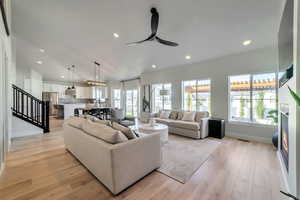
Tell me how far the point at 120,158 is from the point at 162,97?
17.0 ft

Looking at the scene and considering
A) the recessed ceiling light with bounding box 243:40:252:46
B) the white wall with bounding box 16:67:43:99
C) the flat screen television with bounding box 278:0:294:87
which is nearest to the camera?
the flat screen television with bounding box 278:0:294:87

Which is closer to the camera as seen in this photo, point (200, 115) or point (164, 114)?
point (200, 115)

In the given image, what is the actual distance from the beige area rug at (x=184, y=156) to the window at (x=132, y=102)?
498 centimetres

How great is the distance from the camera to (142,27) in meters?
3.50

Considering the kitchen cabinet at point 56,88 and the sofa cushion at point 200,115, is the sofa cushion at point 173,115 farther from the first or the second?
the kitchen cabinet at point 56,88

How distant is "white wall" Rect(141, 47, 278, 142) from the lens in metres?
3.69

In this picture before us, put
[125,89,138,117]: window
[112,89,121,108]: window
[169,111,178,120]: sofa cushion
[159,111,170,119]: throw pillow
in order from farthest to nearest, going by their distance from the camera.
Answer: [112,89,121,108]: window → [125,89,138,117]: window → [159,111,170,119]: throw pillow → [169,111,178,120]: sofa cushion

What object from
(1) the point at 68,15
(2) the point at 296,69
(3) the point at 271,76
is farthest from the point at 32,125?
(3) the point at 271,76

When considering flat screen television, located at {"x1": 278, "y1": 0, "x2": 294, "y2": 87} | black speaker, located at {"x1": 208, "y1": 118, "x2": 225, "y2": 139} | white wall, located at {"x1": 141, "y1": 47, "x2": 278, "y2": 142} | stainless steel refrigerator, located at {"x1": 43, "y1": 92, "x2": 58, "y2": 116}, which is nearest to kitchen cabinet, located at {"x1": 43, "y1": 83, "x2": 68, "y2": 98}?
stainless steel refrigerator, located at {"x1": 43, "y1": 92, "x2": 58, "y2": 116}

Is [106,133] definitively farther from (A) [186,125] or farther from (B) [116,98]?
(B) [116,98]

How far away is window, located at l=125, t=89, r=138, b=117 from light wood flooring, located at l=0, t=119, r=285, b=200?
18.2 ft

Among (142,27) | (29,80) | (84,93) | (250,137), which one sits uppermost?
(142,27)

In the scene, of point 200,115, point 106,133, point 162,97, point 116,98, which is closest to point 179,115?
point 200,115

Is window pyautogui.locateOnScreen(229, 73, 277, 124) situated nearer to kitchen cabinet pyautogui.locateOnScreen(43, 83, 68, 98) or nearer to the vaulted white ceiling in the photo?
the vaulted white ceiling
